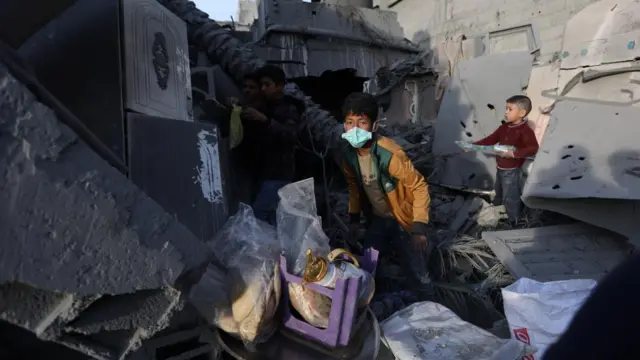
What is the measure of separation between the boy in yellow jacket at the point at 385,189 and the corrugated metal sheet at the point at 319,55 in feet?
15.2

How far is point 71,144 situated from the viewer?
100 centimetres

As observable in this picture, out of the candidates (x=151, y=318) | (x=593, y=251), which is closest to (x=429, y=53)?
(x=593, y=251)

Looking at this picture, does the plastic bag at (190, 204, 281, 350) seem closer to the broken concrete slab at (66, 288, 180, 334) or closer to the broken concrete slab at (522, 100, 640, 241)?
the broken concrete slab at (66, 288, 180, 334)

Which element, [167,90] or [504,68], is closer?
[167,90]

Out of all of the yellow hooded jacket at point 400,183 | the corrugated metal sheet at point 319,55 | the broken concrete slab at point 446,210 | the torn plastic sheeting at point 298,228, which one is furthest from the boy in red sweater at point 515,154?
the corrugated metal sheet at point 319,55

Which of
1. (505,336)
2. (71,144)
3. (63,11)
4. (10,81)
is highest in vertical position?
(63,11)

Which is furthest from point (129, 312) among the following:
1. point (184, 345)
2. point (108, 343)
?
point (184, 345)

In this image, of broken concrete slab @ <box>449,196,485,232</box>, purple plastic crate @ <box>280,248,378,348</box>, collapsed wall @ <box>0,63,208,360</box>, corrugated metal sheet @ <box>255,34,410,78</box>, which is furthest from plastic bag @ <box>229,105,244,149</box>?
corrugated metal sheet @ <box>255,34,410,78</box>

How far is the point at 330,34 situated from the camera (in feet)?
25.2

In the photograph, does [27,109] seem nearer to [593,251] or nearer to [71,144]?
[71,144]

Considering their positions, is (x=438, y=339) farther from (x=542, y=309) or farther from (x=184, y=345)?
(x=184, y=345)

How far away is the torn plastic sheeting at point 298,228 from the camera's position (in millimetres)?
1637

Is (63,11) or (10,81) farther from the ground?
(63,11)

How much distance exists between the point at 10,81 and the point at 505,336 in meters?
2.43
